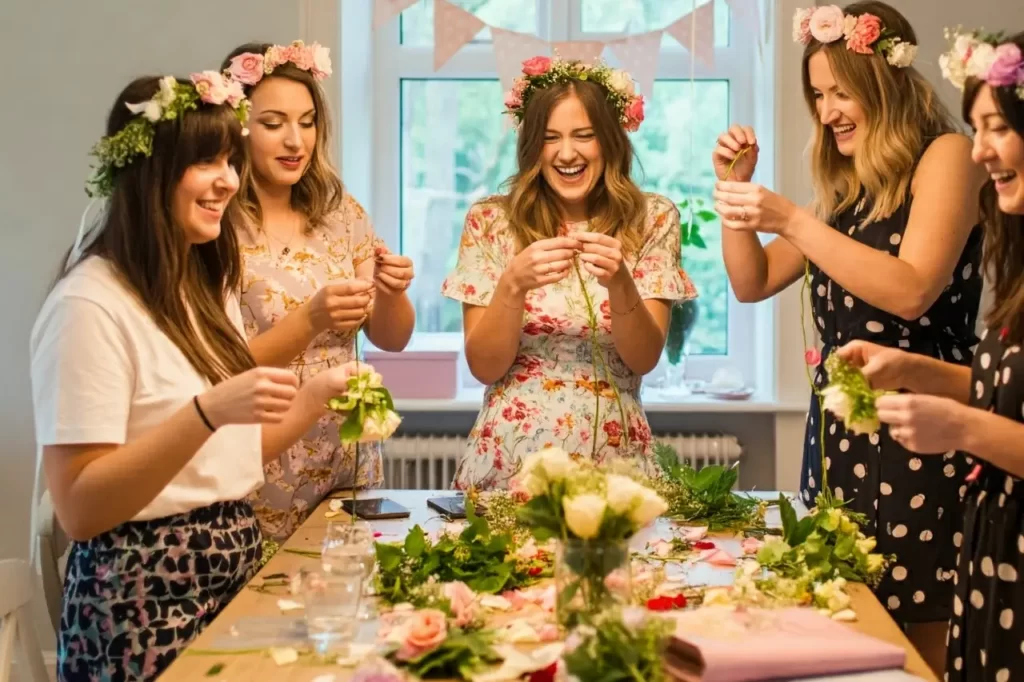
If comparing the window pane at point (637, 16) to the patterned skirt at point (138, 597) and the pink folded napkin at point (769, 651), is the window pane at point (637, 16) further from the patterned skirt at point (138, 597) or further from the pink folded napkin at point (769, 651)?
the pink folded napkin at point (769, 651)

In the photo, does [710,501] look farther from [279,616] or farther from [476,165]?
[476,165]

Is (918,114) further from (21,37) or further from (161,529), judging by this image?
(21,37)

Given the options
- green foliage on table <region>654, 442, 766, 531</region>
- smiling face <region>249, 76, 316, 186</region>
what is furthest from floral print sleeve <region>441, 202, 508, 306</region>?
green foliage on table <region>654, 442, 766, 531</region>

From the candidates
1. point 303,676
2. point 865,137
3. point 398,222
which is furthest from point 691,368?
point 303,676

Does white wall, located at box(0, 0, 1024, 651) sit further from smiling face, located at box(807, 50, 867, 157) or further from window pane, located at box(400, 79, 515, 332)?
smiling face, located at box(807, 50, 867, 157)

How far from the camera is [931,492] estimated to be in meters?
2.15

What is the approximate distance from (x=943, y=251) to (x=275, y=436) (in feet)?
4.16

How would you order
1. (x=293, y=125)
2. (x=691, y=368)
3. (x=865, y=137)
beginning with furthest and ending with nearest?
(x=691, y=368) → (x=293, y=125) → (x=865, y=137)

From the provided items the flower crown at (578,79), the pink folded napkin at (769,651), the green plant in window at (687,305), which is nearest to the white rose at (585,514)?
the pink folded napkin at (769,651)

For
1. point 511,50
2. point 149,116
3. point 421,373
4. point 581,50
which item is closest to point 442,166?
point 511,50

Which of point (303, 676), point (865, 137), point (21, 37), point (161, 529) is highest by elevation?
point (21, 37)

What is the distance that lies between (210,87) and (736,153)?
3.68 ft

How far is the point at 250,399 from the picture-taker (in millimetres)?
1679

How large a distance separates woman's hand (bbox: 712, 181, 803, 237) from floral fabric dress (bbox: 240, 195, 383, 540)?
2.56 ft
